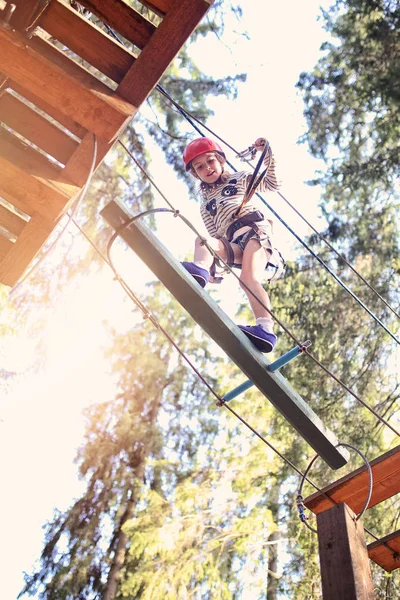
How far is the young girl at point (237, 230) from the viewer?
285cm

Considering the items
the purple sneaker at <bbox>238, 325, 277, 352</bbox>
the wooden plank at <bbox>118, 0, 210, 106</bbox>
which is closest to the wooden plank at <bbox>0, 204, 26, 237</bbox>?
the wooden plank at <bbox>118, 0, 210, 106</bbox>

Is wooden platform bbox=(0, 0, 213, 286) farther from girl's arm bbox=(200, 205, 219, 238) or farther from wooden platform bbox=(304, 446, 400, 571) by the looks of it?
wooden platform bbox=(304, 446, 400, 571)

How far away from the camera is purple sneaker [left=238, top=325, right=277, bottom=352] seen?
106 inches

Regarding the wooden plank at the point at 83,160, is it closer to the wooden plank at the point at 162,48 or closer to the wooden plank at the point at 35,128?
the wooden plank at the point at 35,128

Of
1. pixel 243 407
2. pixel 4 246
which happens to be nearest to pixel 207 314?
pixel 4 246

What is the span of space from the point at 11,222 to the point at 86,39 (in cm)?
95

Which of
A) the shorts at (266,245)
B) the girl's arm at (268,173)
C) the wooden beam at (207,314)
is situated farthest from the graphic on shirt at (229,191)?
the wooden beam at (207,314)

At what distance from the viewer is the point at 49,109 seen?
8.03 ft

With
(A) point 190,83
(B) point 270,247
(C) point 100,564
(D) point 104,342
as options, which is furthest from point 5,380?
(B) point 270,247

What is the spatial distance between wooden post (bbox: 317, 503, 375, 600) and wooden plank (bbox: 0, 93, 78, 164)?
2151mm

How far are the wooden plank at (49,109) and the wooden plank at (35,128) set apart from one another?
0.05 metres

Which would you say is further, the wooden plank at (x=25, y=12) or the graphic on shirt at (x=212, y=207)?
the graphic on shirt at (x=212, y=207)

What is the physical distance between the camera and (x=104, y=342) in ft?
42.8

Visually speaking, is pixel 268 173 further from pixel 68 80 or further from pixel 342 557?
pixel 342 557
